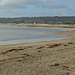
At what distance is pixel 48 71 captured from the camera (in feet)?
25.2

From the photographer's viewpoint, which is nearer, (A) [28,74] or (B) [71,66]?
(A) [28,74]

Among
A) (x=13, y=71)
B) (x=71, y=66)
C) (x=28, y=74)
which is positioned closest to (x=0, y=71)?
(x=13, y=71)

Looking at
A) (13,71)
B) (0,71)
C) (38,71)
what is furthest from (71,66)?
(0,71)

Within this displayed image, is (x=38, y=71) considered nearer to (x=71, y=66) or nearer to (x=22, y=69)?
(x=22, y=69)

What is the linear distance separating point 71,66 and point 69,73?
116 centimetres

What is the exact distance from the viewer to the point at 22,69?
7984 millimetres

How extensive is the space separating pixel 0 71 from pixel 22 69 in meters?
1.04

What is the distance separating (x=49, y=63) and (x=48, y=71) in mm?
1502

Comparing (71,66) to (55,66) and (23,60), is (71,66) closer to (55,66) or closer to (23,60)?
(55,66)

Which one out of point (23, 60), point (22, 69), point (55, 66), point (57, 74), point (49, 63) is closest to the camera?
point (57, 74)

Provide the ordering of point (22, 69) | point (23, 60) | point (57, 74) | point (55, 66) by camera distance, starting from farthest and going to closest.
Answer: point (23, 60) → point (55, 66) → point (22, 69) → point (57, 74)

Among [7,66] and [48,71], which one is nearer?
[48,71]

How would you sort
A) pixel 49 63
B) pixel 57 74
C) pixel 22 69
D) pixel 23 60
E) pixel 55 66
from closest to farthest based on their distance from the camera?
1. pixel 57 74
2. pixel 22 69
3. pixel 55 66
4. pixel 49 63
5. pixel 23 60

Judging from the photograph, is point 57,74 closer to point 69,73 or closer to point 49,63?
point 69,73
